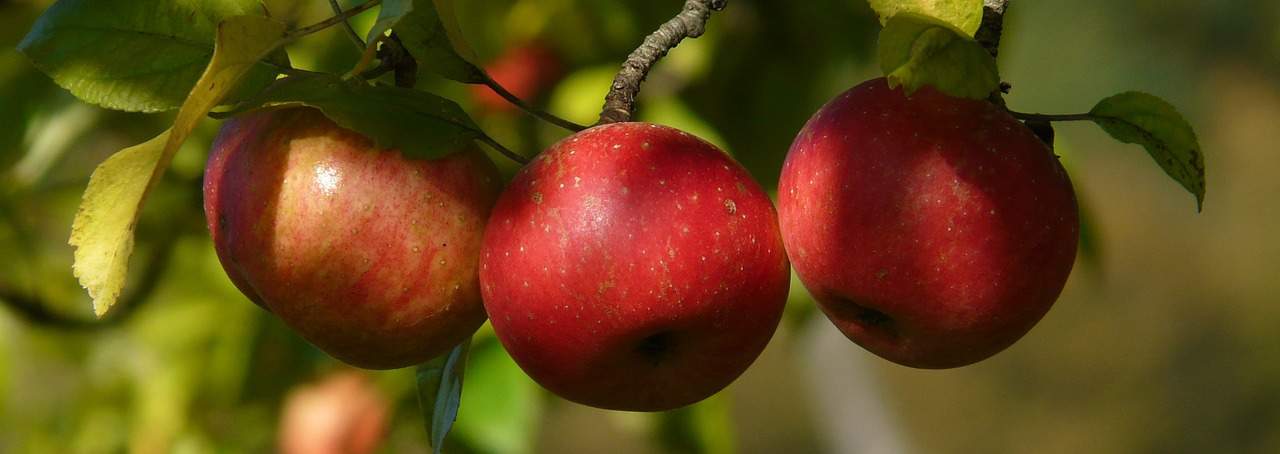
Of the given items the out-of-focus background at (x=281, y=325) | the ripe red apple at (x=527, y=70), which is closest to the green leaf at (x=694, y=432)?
the out-of-focus background at (x=281, y=325)

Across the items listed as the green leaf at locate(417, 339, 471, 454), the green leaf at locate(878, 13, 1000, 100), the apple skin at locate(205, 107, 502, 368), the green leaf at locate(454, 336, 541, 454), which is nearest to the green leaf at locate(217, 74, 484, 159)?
the apple skin at locate(205, 107, 502, 368)

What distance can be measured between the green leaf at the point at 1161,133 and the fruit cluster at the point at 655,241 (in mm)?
48

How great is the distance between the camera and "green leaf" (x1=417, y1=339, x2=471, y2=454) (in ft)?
2.57

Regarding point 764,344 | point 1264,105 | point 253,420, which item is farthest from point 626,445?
point 764,344

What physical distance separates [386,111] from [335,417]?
103cm

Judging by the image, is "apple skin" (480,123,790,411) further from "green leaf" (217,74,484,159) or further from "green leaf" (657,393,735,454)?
"green leaf" (657,393,735,454)

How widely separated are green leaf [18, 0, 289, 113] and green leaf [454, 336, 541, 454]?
1.89ft

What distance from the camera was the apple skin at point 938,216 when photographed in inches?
27.0

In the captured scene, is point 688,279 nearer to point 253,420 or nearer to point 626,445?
point 253,420

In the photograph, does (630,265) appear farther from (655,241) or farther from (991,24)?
(991,24)

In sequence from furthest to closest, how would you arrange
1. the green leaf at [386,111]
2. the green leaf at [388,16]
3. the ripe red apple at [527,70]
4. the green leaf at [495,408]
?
the ripe red apple at [527,70] → the green leaf at [495,408] → the green leaf at [386,111] → the green leaf at [388,16]

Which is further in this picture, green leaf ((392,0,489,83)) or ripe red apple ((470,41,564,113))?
ripe red apple ((470,41,564,113))

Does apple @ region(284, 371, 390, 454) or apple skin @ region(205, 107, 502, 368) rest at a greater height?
apple skin @ region(205, 107, 502, 368)

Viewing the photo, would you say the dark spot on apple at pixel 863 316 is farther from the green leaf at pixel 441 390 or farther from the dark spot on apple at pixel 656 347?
the green leaf at pixel 441 390
